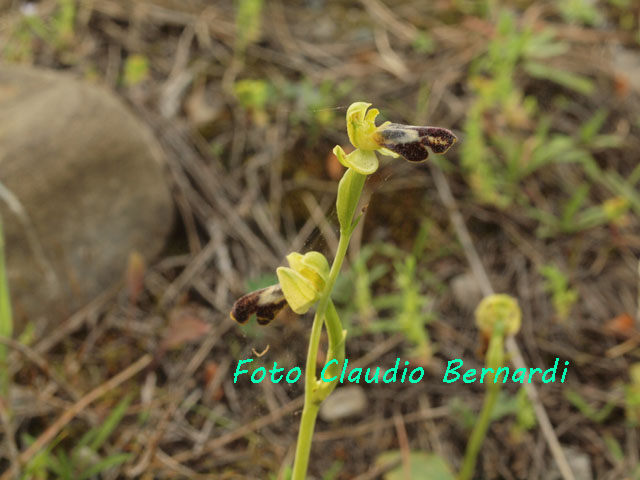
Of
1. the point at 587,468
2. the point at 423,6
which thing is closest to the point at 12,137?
the point at 587,468

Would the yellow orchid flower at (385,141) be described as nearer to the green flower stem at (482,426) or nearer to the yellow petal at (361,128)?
the yellow petal at (361,128)

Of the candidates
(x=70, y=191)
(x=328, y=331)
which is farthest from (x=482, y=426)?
(x=70, y=191)

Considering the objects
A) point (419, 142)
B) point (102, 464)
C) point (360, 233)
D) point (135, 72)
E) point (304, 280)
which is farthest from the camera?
point (135, 72)

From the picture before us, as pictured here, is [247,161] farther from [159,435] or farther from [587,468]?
[587,468]

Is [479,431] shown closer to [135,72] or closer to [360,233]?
[360,233]

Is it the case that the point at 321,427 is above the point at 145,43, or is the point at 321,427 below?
below

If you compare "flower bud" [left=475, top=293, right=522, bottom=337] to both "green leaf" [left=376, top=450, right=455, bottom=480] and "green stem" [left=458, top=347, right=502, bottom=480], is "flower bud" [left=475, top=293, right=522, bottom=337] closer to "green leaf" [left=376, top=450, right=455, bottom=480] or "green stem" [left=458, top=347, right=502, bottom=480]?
"green stem" [left=458, top=347, right=502, bottom=480]
